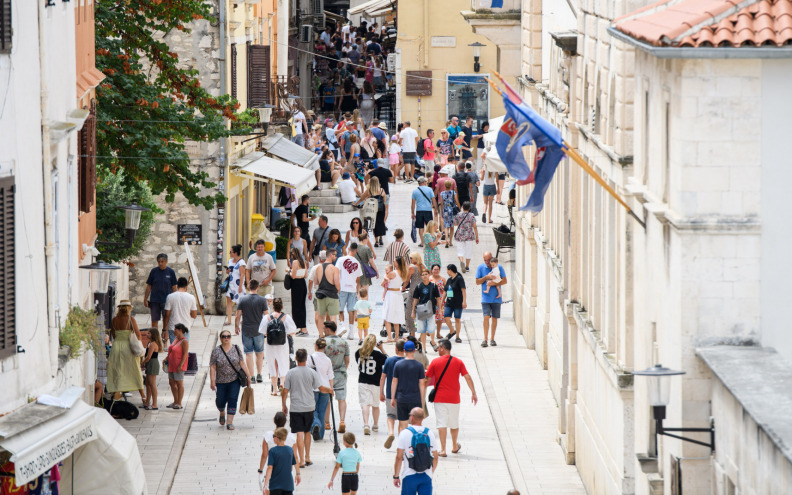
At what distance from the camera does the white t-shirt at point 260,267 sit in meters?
25.7

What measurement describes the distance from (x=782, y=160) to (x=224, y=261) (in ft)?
58.1

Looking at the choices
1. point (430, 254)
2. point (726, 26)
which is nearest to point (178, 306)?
point (430, 254)

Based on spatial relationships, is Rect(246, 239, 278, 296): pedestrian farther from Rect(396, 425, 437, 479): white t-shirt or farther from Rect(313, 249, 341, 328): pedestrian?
Rect(396, 425, 437, 479): white t-shirt

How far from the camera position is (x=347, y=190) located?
3709 cm

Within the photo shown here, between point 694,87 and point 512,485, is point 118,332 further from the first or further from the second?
point 694,87

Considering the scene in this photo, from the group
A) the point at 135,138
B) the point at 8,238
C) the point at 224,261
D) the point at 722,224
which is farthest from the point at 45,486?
the point at 224,261

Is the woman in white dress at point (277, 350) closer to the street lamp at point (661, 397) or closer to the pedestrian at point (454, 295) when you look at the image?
the pedestrian at point (454, 295)

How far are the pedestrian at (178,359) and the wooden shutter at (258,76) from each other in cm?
1142

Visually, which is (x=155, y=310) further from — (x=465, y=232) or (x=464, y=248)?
(x=464, y=248)

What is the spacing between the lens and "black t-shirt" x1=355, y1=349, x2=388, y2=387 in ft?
64.1

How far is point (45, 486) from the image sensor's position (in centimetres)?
1407

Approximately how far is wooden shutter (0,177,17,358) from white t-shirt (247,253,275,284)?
12320 millimetres

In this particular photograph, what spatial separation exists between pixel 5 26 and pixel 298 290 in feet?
41.9

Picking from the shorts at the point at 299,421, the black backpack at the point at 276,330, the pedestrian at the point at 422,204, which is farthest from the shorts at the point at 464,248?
the shorts at the point at 299,421
